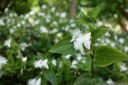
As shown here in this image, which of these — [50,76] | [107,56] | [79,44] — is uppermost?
[79,44]

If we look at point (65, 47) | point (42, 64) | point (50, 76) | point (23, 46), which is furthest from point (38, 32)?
point (65, 47)

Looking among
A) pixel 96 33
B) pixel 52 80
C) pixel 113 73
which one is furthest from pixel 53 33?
pixel 96 33

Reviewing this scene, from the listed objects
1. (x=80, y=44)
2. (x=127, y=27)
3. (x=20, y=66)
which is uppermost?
(x=80, y=44)

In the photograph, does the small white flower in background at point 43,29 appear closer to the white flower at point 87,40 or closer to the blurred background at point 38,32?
the blurred background at point 38,32

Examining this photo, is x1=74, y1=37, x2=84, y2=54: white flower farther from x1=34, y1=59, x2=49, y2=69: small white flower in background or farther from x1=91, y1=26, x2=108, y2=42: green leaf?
x1=34, y1=59, x2=49, y2=69: small white flower in background

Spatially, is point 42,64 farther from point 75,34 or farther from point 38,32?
point 38,32

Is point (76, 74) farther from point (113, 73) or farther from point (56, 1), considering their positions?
point (56, 1)

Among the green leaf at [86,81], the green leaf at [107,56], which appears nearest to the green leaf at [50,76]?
the green leaf at [86,81]
